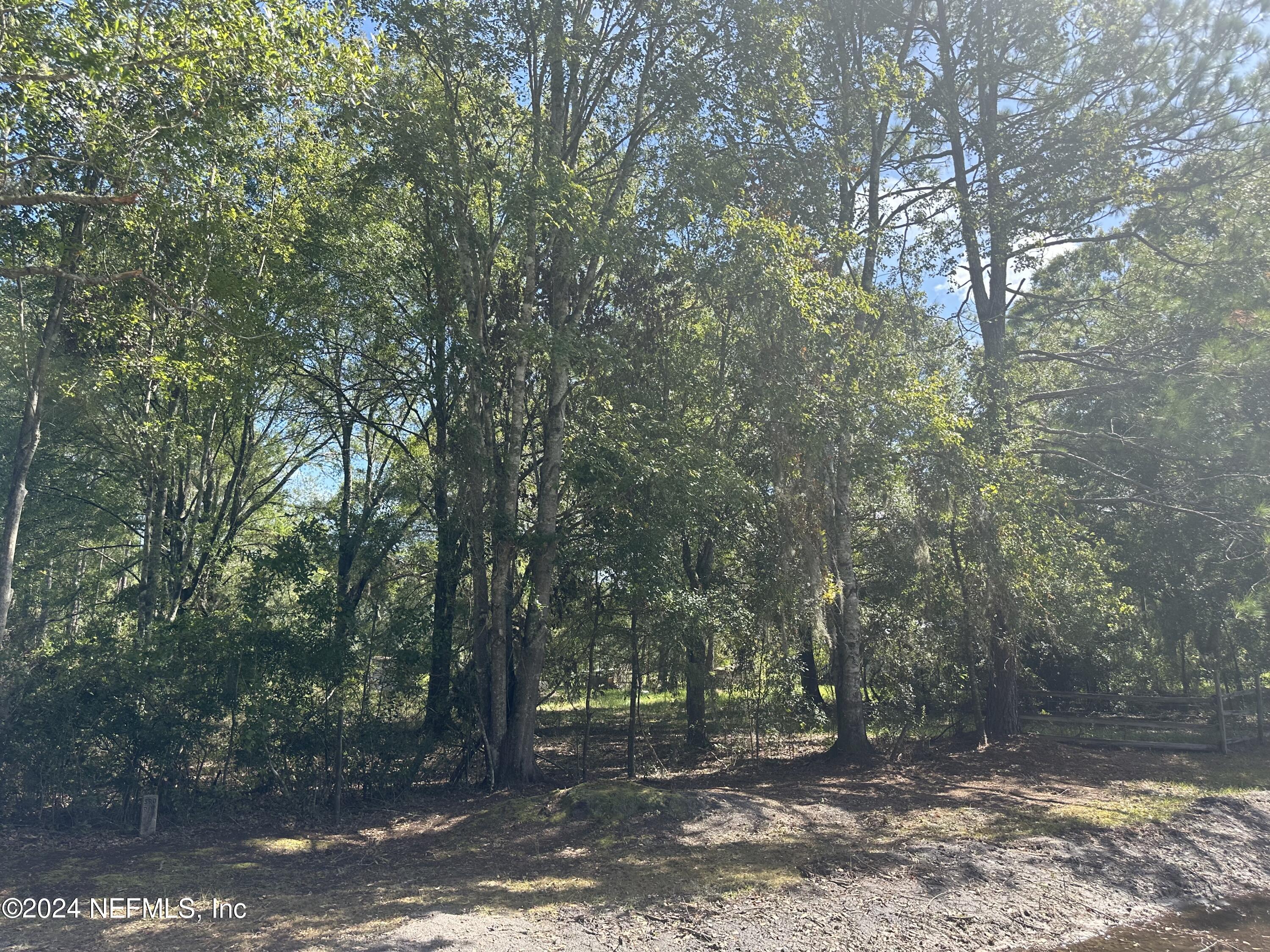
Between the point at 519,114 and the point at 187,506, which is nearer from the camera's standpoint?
the point at 519,114

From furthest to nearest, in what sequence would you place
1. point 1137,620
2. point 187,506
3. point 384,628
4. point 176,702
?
point 187,506
point 1137,620
point 384,628
point 176,702

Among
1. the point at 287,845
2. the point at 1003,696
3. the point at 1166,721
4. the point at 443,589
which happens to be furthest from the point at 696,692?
the point at 1166,721

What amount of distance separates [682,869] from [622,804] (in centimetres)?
168

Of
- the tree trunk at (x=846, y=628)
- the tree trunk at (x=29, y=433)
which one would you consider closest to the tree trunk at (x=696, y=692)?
the tree trunk at (x=846, y=628)

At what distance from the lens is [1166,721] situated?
47.2 ft

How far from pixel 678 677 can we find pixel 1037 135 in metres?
11.9

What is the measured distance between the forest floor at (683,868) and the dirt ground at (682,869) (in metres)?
0.03

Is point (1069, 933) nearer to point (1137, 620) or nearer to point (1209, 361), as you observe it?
point (1209, 361)

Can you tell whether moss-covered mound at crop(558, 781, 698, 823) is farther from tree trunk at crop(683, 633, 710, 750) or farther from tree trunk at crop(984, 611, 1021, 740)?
tree trunk at crop(984, 611, 1021, 740)

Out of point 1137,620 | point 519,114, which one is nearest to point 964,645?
point 1137,620

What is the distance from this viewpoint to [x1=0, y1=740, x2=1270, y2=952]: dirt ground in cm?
619

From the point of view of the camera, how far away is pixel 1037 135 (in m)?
14.4

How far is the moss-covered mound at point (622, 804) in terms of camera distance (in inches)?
355

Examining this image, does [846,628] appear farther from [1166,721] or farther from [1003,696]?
[1166,721]
